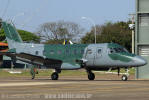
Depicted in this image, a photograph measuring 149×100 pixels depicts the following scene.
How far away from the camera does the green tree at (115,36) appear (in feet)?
387

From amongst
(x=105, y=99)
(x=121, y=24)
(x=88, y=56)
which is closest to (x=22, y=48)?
(x=88, y=56)

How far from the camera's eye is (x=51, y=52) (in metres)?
42.7

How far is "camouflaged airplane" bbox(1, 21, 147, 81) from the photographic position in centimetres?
3903

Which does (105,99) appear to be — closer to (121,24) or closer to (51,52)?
(51,52)

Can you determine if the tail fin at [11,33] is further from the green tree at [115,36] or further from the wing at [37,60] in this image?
the green tree at [115,36]

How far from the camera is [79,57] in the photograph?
4081cm

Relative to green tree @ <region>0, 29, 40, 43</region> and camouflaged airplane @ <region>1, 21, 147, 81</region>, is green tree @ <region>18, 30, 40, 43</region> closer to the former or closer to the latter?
green tree @ <region>0, 29, 40, 43</region>

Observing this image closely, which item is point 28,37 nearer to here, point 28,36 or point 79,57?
point 28,36

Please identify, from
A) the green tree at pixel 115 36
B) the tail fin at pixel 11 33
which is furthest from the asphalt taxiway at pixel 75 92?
the green tree at pixel 115 36

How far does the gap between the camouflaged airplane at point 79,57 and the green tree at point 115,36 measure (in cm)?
7422

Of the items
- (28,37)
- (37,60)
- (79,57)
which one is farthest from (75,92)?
(28,37)

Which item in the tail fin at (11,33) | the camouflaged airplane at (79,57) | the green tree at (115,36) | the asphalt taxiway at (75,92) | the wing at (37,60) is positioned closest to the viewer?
the asphalt taxiway at (75,92)

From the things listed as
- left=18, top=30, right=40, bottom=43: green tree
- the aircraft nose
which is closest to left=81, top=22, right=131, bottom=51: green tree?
left=18, top=30, right=40, bottom=43: green tree

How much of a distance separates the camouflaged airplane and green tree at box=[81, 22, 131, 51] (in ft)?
244
